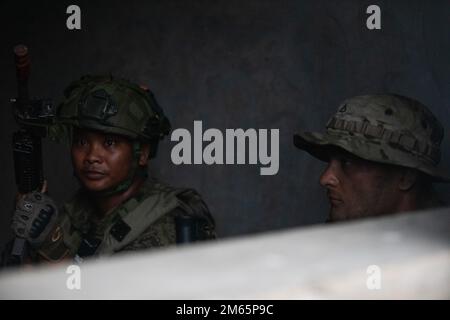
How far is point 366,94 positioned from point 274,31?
1.41 feet

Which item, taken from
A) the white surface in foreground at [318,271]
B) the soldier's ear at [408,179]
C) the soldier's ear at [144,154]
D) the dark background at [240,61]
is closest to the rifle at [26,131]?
the dark background at [240,61]

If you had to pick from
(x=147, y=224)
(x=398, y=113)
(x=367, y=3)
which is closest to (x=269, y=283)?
(x=147, y=224)

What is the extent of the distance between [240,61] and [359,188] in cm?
67

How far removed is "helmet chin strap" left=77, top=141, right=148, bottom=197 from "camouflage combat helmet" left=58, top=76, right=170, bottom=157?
5 centimetres

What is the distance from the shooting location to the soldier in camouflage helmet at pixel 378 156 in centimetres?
284

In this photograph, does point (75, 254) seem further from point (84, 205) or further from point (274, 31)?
point (274, 31)

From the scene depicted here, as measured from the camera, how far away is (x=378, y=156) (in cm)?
285

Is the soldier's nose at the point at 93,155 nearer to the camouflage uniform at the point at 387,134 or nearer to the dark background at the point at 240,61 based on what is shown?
the dark background at the point at 240,61

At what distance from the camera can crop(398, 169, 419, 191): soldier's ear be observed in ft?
9.42

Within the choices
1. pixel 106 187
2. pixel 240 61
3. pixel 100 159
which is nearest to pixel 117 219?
pixel 106 187


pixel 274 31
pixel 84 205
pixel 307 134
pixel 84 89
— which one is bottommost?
pixel 84 205

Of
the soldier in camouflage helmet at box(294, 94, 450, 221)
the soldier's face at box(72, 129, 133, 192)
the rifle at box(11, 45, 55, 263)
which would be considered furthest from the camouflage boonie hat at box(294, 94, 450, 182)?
the rifle at box(11, 45, 55, 263)

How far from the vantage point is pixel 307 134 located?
9.59ft

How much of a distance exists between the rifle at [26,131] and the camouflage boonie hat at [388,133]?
1008 mm
